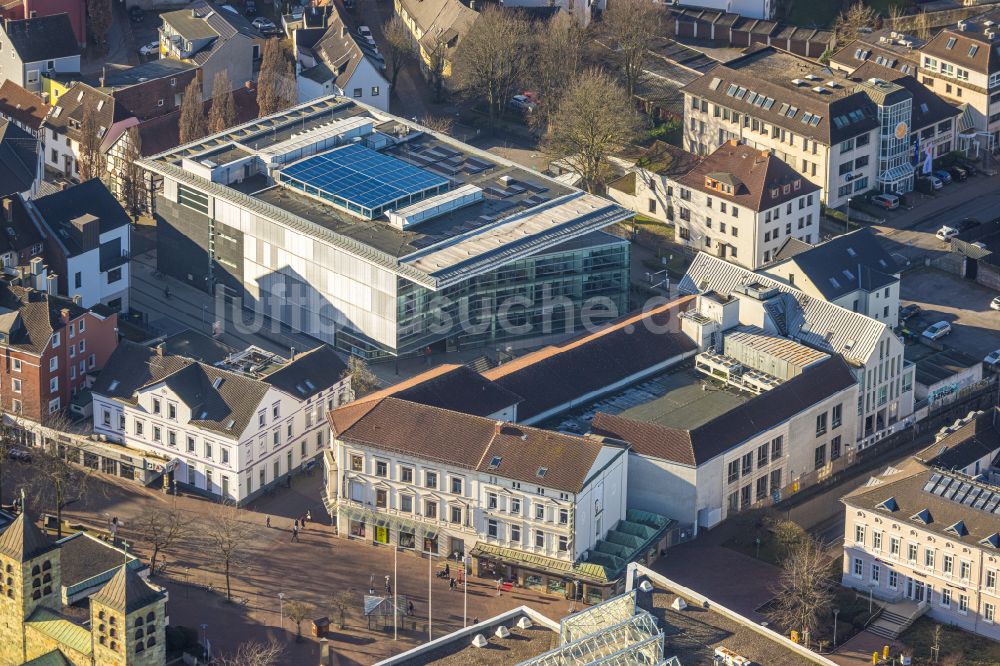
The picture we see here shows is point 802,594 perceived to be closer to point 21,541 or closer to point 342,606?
point 342,606

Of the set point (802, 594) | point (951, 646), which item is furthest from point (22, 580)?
point (951, 646)

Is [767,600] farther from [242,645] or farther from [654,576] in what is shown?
[242,645]

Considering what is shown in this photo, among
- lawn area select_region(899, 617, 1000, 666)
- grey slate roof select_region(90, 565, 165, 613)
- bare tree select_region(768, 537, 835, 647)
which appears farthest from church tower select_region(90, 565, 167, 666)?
lawn area select_region(899, 617, 1000, 666)

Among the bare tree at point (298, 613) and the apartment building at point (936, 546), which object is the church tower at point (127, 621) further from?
the apartment building at point (936, 546)

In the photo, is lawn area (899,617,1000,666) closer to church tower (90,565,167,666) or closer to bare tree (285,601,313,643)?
bare tree (285,601,313,643)

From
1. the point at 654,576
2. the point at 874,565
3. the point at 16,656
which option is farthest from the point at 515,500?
the point at 16,656

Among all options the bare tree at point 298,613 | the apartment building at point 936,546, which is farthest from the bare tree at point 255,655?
the apartment building at point 936,546
